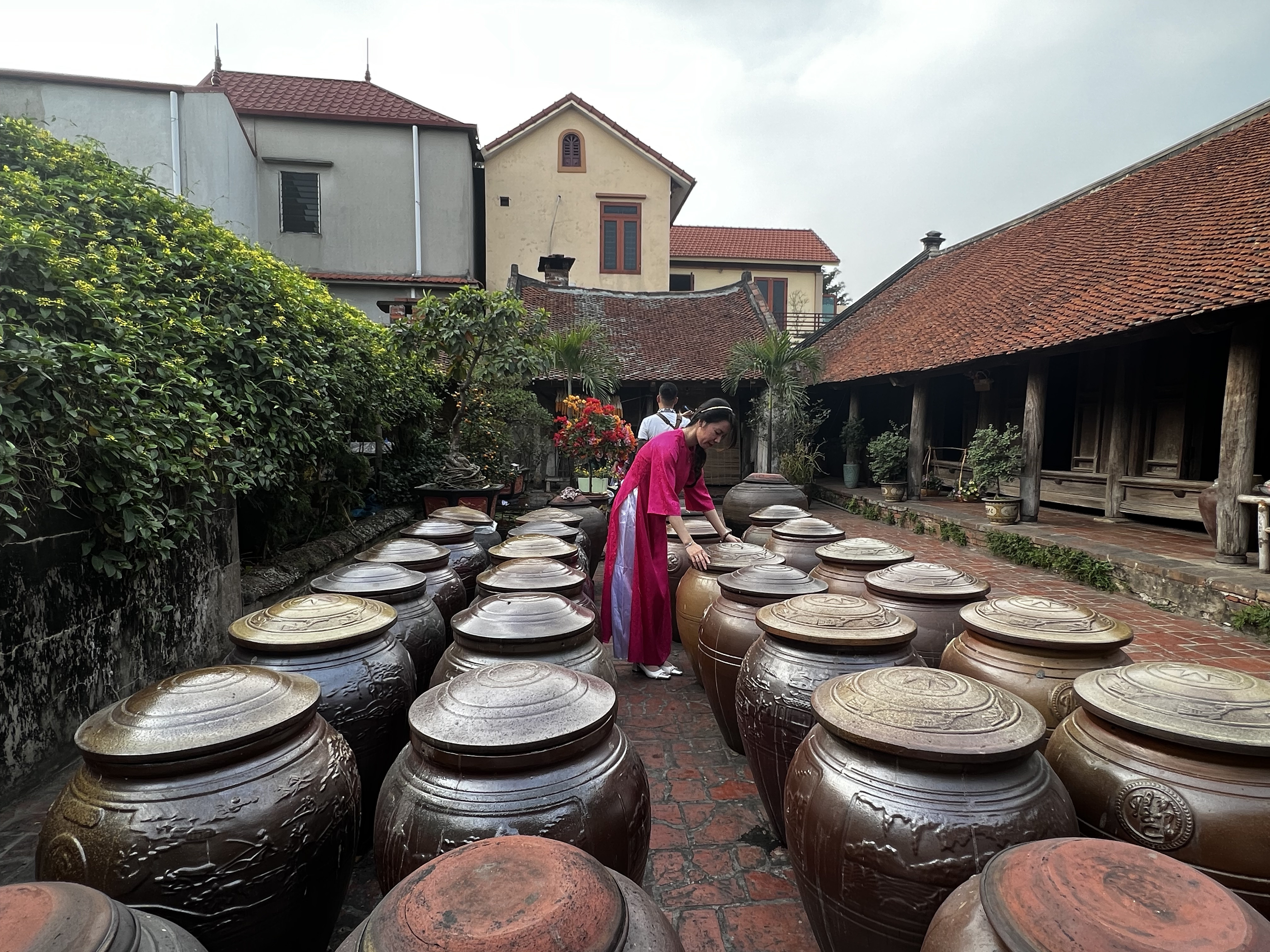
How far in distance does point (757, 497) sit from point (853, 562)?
15.9ft

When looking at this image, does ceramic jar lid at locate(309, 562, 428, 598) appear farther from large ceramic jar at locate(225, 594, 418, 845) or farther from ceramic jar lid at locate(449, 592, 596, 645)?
ceramic jar lid at locate(449, 592, 596, 645)

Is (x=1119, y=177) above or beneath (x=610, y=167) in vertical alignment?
beneath

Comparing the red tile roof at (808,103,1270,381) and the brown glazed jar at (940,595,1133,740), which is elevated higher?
the red tile roof at (808,103,1270,381)

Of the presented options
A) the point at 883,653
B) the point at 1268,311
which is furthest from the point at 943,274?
the point at 883,653

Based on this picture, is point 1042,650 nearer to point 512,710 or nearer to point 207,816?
point 512,710

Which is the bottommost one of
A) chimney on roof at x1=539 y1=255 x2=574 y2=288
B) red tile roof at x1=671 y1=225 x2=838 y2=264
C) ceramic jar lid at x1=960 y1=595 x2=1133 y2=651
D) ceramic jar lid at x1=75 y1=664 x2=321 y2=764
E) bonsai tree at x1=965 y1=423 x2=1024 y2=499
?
ceramic jar lid at x1=75 y1=664 x2=321 y2=764

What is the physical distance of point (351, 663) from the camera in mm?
2572

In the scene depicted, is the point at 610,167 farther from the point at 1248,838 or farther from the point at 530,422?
the point at 1248,838

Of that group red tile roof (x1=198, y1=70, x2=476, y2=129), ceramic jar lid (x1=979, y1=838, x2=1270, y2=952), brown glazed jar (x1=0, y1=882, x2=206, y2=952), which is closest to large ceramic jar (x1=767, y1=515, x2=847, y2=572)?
ceramic jar lid (x1=979, y1=838, x2=1270, y2=952)

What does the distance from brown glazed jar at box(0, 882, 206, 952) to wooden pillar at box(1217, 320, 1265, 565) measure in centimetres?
861

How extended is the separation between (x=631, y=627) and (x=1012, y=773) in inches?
122

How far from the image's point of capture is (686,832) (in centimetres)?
292

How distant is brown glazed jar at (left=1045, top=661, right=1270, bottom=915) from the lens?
169cm

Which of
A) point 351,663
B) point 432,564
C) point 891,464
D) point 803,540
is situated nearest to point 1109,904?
point 351,663
